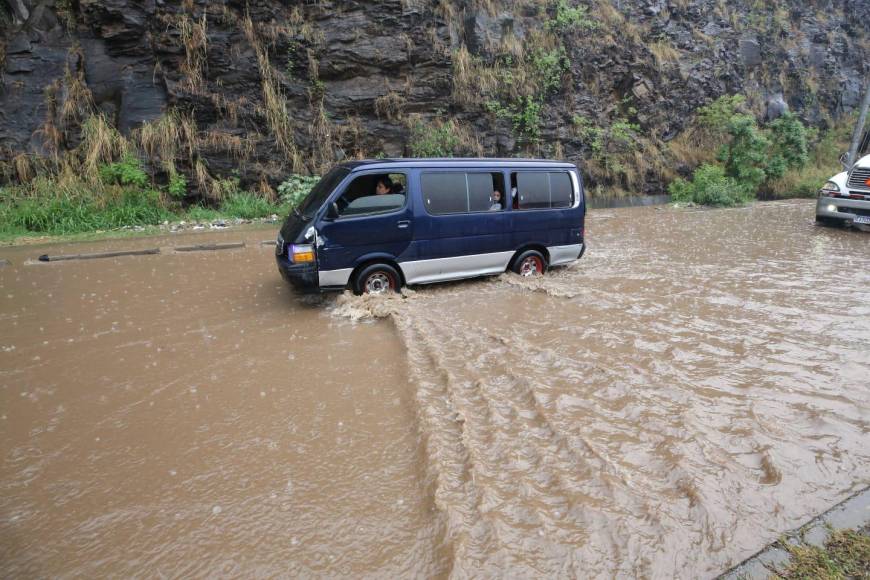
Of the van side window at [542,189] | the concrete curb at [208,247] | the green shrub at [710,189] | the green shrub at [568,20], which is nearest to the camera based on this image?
the van side window at [542,189]

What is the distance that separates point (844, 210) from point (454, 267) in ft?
34.4

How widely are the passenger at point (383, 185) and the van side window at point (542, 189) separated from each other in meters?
2.00

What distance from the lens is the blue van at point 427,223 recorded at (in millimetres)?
6434

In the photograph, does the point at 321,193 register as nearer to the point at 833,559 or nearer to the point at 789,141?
the point at 833,559

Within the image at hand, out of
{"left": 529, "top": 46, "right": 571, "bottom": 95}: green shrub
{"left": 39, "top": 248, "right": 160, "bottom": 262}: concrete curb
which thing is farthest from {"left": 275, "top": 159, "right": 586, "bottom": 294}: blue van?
{"left": 529, "top": 46, "right": 571, "bottom": 95}: green shrub

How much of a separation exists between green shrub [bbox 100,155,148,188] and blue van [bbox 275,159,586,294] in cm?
784

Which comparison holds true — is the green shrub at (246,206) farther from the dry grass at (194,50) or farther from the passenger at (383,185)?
the passenger at (383,185)

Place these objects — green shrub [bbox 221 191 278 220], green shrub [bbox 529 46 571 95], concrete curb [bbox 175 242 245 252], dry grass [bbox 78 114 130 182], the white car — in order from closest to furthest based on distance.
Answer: concrete curb [bbox 175 242 245 252]
the white car
dry grass [bbox 78 114 130 182]
green shrub [bbox 221 191 278 220]
green shrub [bbox 529 46 571 95]

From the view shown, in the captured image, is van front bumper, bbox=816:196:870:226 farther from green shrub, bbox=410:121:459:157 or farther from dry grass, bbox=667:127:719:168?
green shrub, bbox=410:121:459:157

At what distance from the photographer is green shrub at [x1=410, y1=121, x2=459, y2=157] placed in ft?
49.8

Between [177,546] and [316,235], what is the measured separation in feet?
13.5

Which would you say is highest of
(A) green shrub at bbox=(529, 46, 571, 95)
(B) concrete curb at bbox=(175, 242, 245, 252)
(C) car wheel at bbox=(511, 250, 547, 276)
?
(A) green shrub at bbox=(529, 46, 571, 95)

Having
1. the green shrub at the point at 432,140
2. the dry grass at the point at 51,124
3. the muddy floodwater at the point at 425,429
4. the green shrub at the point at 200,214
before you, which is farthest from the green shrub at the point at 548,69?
the dry grass at the point at 51,124

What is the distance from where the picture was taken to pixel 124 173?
1253 centimetres
